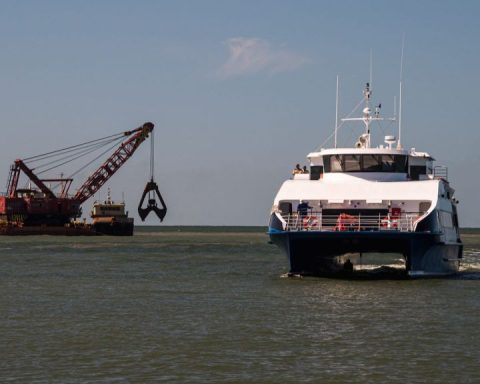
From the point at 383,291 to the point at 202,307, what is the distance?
7988 mm

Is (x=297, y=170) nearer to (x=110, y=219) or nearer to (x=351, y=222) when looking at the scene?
(x=351, y=222)

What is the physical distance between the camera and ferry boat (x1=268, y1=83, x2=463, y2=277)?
38344 millimetres

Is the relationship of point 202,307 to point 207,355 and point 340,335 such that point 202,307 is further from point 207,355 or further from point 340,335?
point 207,355

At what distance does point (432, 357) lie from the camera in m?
21.9

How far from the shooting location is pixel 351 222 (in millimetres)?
38562

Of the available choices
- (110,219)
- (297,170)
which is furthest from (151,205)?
(297,170)

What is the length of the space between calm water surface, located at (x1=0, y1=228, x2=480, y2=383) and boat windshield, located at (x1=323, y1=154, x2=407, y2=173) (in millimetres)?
5134

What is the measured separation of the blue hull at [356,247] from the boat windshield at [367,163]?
13.0ft

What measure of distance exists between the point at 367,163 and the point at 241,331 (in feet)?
60.7

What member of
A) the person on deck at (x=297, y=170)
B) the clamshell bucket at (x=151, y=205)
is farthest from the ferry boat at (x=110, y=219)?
the person on deck at (x=297, y=170)

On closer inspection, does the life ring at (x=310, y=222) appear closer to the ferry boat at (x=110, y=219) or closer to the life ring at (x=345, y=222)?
the life ring at (x=345, y=222)

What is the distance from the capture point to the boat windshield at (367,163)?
42.6 meters

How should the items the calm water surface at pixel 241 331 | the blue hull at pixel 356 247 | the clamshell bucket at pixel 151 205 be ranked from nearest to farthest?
1. the calm water surface at pixel 241 331
2. the blue hull at pixel 356 247
3. the clamshell bucket at pixel 151 205

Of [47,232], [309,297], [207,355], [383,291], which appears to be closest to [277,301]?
[309,297]
